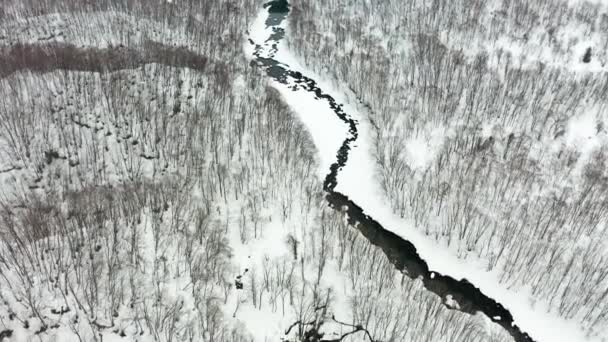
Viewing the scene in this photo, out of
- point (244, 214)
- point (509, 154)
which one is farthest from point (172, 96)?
point (509, 154)

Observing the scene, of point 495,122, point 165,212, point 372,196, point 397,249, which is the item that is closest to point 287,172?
point 372,196

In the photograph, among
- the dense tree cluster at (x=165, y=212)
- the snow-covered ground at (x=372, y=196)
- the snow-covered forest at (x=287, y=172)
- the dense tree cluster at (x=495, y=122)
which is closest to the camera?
the dense tree cluster at (x=165, y=212)

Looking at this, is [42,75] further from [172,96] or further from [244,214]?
[244,214]

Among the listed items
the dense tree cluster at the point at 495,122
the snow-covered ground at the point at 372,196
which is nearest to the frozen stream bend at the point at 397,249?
the snow-covered ground at the point at 372,196

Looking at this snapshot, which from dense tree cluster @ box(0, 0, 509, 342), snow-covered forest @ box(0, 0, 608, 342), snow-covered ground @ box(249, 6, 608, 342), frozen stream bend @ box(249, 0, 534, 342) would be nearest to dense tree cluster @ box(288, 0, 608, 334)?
snow-covered forest @ box(0, 0, 608, 342)

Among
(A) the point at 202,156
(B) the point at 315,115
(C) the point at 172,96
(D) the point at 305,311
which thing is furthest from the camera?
(B) the point at 315,115

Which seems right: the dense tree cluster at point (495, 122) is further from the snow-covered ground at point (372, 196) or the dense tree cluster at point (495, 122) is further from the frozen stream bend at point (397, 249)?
the frozen stream bend at point (397, 249)
